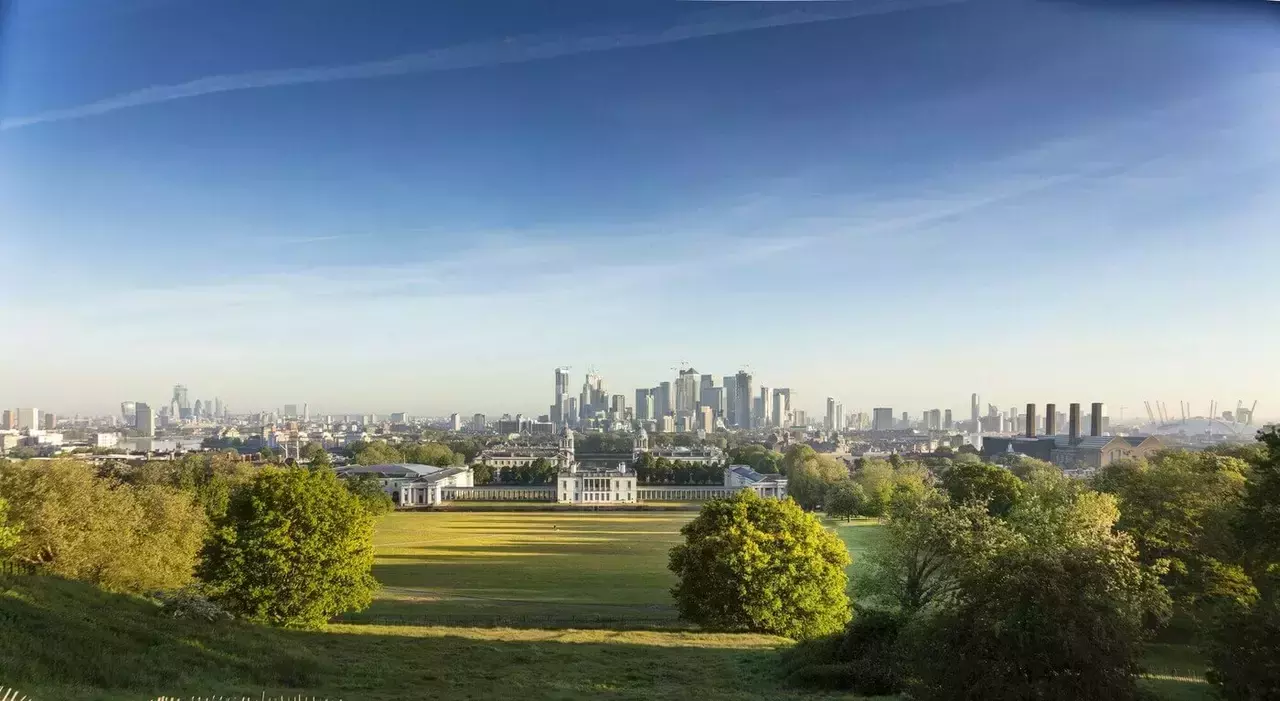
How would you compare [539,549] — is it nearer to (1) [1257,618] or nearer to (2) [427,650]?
(2) [427,650]

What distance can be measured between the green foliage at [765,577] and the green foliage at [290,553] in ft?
14.7

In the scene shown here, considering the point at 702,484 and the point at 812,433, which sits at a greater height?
the point at 812,433

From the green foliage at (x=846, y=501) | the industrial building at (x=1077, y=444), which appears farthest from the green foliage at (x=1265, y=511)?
the green foliage at (x=846, y=501)

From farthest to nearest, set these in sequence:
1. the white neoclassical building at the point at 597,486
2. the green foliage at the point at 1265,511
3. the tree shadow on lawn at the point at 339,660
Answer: the white neoclassical building at the point at 597,486
the green foliage at the point at 1265,511
the tree shadow on lawn at the point at 339,660

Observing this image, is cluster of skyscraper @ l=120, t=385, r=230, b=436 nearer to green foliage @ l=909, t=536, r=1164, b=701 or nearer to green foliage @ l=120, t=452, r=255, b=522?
green foliage @ l=120, t=452, r=255, b=522

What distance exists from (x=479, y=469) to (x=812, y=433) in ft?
55.1

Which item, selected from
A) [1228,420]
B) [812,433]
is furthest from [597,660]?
[812,433]

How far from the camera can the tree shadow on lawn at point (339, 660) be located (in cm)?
472

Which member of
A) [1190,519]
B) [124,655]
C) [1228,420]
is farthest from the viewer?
[1190,519]

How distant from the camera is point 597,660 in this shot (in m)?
7.57

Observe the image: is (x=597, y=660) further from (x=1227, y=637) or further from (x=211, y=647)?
(x=1227, y=637)

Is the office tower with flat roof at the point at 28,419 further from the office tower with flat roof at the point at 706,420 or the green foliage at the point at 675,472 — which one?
the green foliage at the point at 675,472

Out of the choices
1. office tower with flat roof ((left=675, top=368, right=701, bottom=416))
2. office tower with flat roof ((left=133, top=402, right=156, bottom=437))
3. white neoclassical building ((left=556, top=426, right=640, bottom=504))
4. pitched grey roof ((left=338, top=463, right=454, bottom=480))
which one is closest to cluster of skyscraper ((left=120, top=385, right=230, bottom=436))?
office tower with flat roof ((left=133, top=402, right=156, bottom=437))

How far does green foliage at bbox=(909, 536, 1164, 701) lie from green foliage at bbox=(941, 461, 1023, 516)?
347 inches
